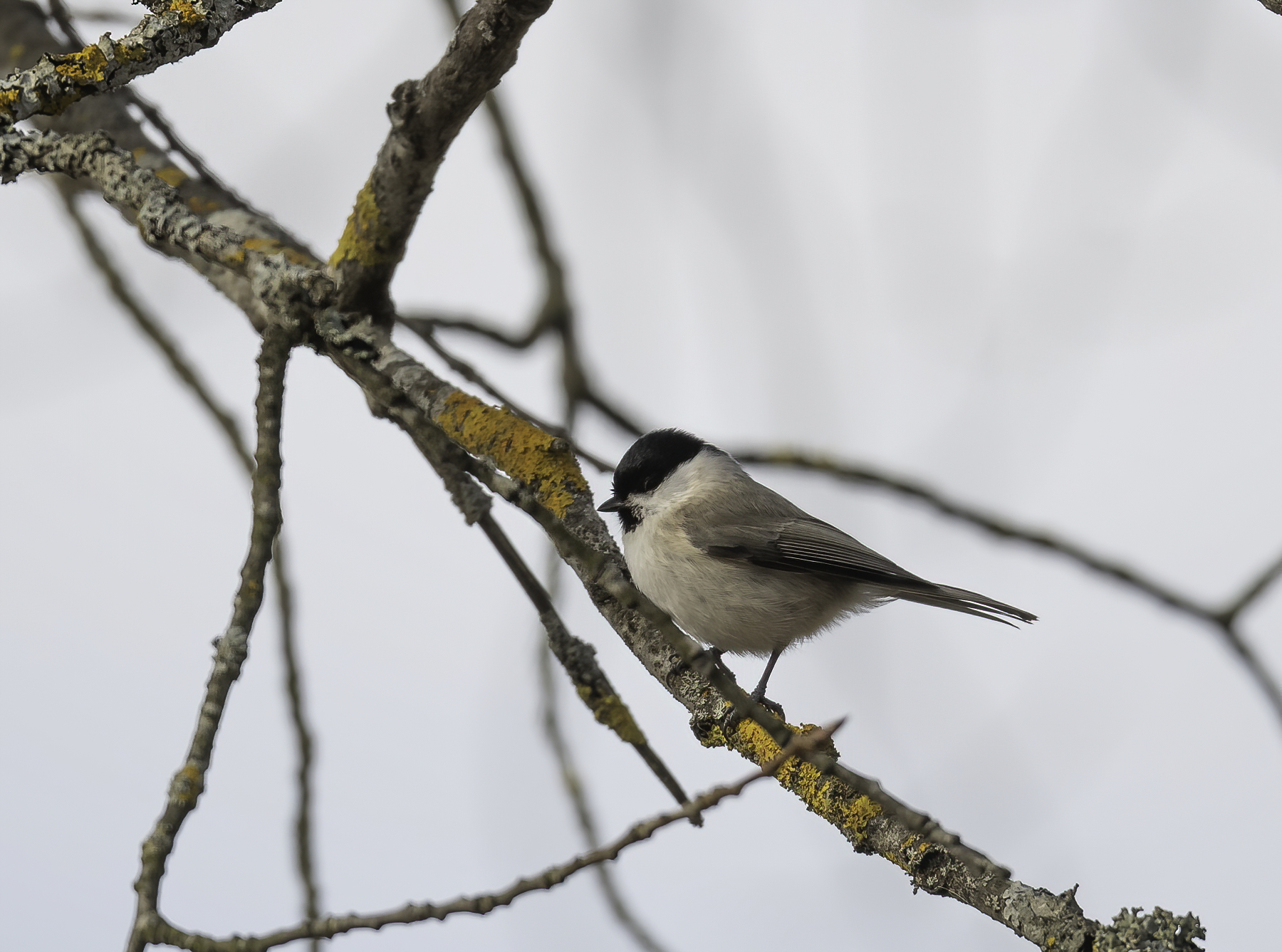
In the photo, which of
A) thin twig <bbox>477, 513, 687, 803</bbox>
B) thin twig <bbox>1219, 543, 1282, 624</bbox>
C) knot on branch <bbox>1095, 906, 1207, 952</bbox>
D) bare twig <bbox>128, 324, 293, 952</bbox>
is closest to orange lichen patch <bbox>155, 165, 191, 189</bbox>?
bare twig <bbox>128, 324, 293, 952</bbox>

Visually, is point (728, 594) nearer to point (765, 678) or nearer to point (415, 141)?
point (765, 678)

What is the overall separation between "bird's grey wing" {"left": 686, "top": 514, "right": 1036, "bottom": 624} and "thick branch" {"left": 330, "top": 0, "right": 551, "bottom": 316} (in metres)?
1.12

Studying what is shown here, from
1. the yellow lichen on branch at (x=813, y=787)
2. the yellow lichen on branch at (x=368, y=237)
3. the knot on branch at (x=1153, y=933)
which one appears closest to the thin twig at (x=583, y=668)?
the yellow lichen on branch at (x=813, y=787)

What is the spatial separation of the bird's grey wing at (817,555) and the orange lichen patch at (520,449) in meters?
0.79

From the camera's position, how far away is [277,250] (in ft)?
8.32

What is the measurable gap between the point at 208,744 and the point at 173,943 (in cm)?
30

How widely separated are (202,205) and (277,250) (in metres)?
0.40

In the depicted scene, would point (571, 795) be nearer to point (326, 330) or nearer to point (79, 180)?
point (326, 330)

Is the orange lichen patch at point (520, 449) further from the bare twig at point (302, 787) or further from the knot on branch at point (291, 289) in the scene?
the bare twig at point (302, 787)

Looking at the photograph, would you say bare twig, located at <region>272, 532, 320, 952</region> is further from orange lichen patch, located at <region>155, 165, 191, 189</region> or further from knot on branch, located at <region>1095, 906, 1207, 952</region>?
knot on branch, located at <region>1095, 906, 1207, 952</region>

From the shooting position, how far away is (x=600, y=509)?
332 centimetres

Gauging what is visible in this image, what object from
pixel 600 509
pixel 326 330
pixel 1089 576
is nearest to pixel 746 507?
pixel 600 509

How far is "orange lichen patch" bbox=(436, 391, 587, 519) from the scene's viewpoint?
2.31 m

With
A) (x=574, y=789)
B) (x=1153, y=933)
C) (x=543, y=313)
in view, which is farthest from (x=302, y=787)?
(x=1153, y=933)
